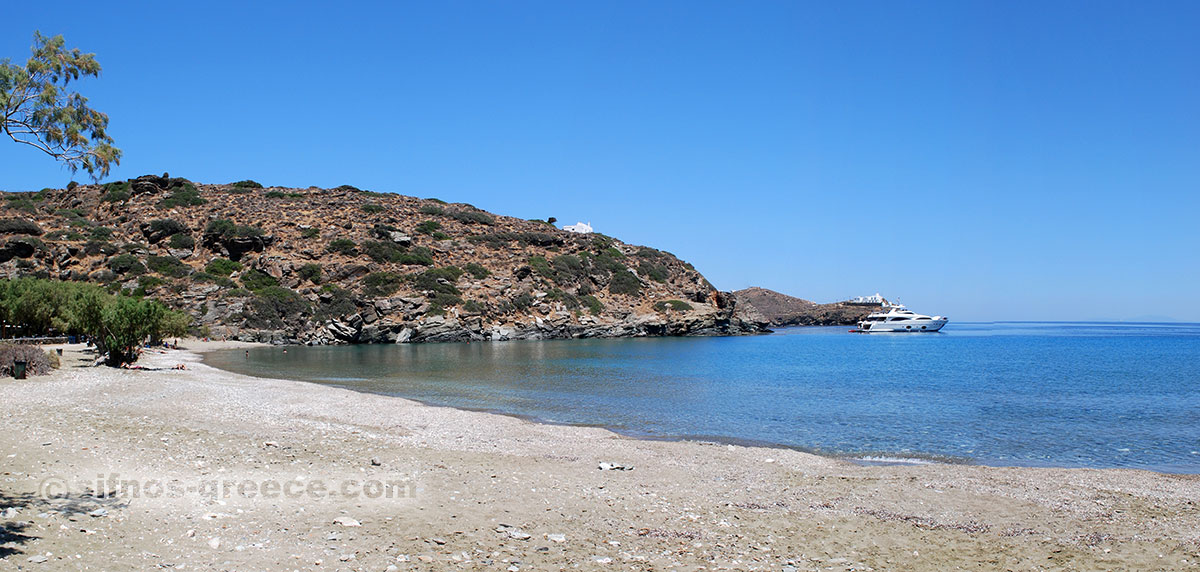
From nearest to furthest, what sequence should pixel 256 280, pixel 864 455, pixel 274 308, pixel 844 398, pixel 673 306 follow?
pixel 864 455 → pixel 844 398 → pixel 274 308 → pixel 256 280 → pixel 673 306

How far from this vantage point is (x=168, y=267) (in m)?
78.6

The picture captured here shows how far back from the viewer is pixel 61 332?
48531 millimetres

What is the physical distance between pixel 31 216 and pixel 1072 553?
11358 centimetres

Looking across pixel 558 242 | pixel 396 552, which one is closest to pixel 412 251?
pixel 558 242

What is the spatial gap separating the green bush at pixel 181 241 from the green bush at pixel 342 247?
15220mm

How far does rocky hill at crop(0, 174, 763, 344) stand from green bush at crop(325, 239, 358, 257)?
14cm

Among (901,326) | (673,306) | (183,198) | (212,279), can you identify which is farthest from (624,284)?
(183,198)

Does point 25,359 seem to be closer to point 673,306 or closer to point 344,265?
point 344,265

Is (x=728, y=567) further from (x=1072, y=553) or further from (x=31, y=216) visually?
(x=31, y=216)

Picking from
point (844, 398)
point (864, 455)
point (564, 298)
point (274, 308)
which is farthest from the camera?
point (564, 298)

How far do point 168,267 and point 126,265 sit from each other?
3.81 meters

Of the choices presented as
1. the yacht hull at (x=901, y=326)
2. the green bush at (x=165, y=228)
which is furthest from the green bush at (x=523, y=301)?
the yacht hull at (x=901, y=326)

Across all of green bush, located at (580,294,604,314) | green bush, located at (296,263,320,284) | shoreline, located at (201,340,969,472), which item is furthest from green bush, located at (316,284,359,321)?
shoreline, located at (201,340,969,472)

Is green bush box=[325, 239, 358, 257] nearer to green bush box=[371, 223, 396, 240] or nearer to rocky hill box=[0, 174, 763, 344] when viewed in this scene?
rocky hill box=[0, 174, 763, 344]
